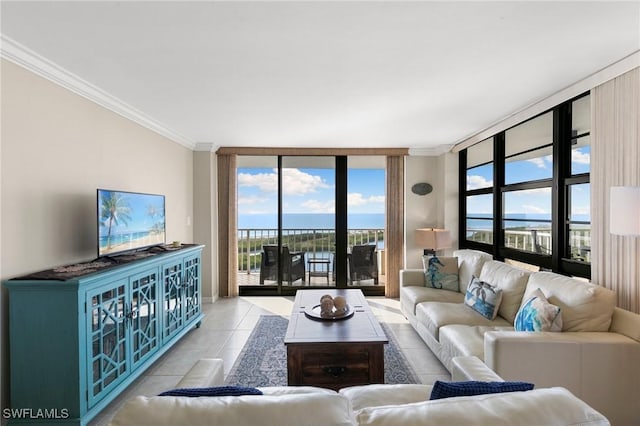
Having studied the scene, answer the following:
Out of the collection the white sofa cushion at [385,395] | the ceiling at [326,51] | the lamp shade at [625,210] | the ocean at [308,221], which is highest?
the ceiling at [326,51]

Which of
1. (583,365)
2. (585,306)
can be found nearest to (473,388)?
(583,365)

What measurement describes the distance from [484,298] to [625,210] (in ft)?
4.46

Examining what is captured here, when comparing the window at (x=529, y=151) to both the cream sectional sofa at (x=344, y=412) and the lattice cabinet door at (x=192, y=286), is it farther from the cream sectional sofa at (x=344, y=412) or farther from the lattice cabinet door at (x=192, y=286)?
the lattice cabinet door at (x=192, y=286)

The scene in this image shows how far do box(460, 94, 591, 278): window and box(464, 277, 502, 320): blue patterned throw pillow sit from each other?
Answer: 68cm

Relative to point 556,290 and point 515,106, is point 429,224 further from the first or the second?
point 556,290

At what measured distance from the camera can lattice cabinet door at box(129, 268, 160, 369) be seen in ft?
8.48

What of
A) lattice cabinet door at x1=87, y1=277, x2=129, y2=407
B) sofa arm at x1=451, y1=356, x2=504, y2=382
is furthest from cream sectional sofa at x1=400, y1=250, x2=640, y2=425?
lattice cabinet door at x1=87, y1=277, x2=129, y2=407

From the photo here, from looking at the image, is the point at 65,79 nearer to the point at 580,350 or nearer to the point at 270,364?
the point at 270,364

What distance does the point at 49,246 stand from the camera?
229 centimetres

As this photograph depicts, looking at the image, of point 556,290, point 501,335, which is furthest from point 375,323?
point 556,290

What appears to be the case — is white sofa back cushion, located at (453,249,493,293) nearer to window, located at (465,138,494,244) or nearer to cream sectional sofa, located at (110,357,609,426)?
window, located at (465,138,494,244)

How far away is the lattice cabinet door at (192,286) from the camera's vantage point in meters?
3.59

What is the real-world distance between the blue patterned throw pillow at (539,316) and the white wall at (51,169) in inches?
138

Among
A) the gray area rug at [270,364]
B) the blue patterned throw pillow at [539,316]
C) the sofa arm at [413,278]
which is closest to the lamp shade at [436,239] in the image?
the sofa arm at [413,278]
